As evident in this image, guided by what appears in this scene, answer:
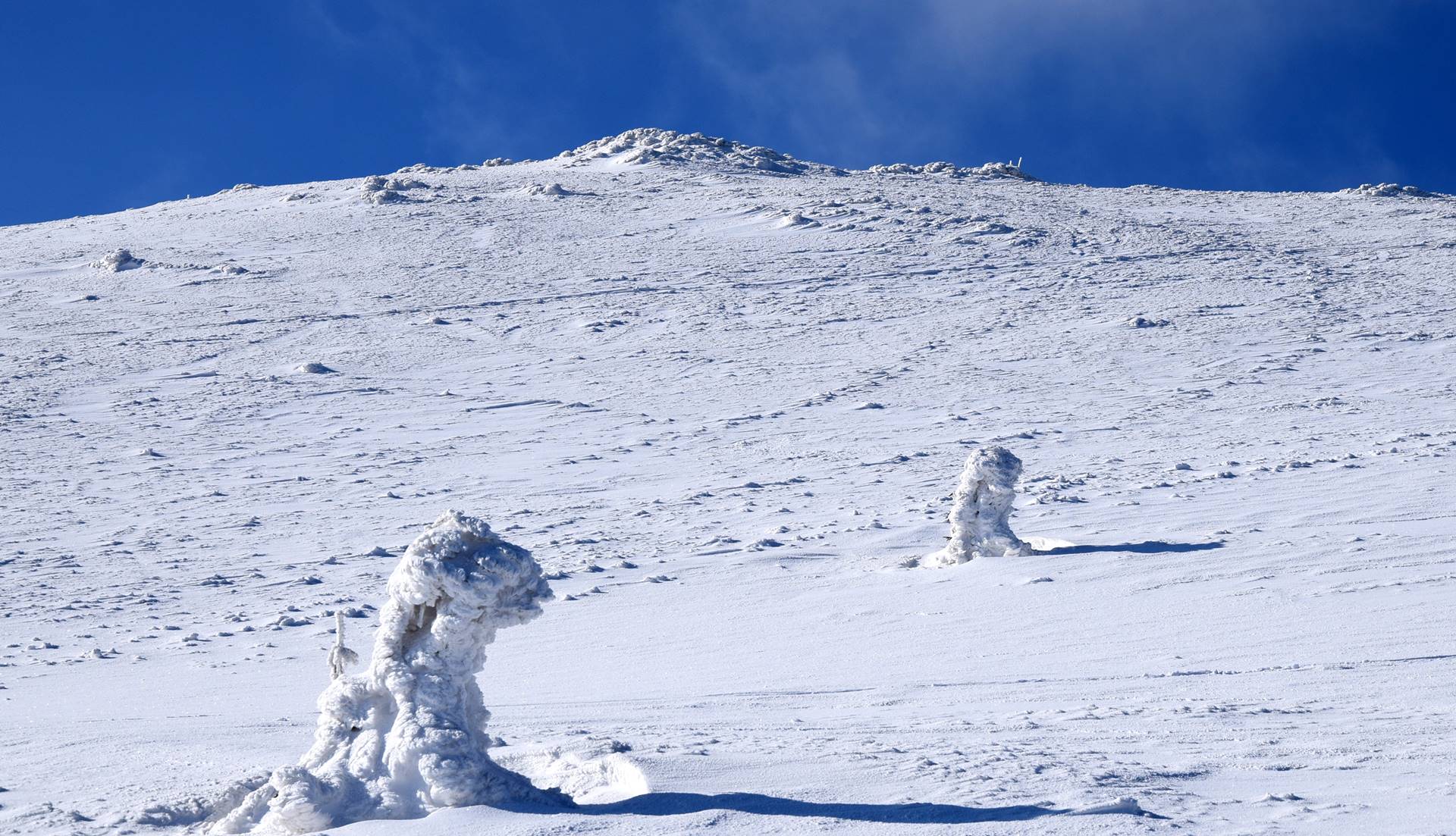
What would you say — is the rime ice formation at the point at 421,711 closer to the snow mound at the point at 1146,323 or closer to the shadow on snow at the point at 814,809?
the shadow on snow at the point at 814,809

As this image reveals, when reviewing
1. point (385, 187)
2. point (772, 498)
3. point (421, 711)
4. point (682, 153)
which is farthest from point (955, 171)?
point (421, 711)

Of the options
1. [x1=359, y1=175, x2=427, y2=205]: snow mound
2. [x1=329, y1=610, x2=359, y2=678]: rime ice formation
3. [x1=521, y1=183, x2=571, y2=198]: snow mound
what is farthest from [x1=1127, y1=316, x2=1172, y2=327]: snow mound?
[x1=359, y1=175, x2=427, y2=205]: snow mound

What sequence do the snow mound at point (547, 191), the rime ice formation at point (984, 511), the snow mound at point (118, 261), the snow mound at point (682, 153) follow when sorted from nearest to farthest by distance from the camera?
1. the rime ice formation at point (984, 511)
2. the snow mound at point (118, 261)
3. the snow mound at point (547, 191)
4. the snow mound at point (682, 153)

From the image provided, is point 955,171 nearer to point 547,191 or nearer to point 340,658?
point 547,191

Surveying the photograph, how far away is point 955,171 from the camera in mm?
39281

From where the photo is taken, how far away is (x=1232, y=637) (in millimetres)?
7531

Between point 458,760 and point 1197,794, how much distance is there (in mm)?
2430

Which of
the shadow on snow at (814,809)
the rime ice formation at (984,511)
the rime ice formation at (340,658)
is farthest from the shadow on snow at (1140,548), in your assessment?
the rime ice formation at (340,658)

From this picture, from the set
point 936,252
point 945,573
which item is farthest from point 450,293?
point 945,573

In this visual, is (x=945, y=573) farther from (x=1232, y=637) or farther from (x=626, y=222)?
(x=626, y=222)

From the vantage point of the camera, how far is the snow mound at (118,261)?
26031mm

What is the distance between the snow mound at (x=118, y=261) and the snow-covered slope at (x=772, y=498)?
15 cm

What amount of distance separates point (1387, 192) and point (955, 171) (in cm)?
1094

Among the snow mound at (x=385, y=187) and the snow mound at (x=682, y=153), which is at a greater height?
the snow mound at (x=682, y=153)
